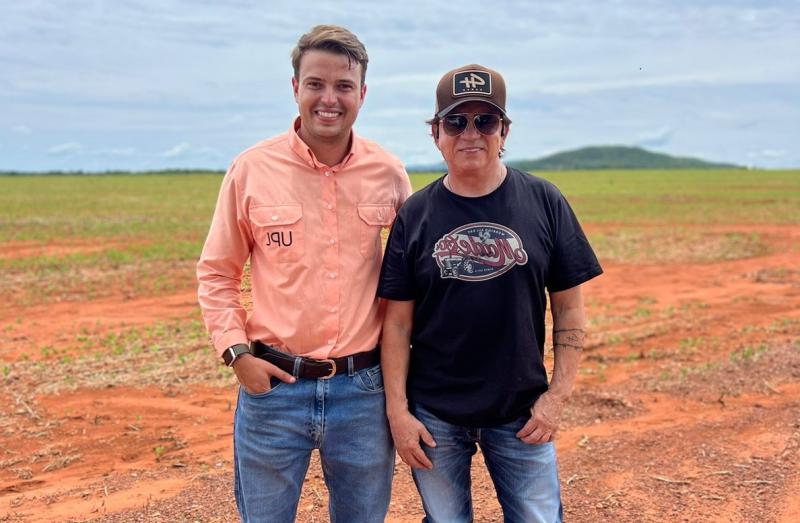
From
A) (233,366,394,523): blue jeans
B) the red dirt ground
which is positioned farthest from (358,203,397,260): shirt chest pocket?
the red dirt ground

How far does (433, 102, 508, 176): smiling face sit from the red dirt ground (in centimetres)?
233

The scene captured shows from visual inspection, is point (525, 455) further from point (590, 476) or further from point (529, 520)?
point (590, 476)

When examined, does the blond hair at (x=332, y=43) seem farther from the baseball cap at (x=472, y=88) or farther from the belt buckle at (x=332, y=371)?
the belt buckle at (x=332, y=371)

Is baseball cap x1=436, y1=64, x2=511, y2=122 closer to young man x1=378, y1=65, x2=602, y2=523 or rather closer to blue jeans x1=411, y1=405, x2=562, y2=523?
young man x1=378, y1=65, x2=602, y2=523

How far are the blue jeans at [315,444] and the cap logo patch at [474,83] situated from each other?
1.05 meters

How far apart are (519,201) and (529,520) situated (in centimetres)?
114

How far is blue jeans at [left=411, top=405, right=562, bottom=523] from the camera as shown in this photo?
272cm

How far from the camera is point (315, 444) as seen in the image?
2.76 meters

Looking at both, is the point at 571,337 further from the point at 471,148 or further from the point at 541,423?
the point at 471,148

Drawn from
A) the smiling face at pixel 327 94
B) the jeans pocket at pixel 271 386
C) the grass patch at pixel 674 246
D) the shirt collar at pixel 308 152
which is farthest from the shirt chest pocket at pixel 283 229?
the grass patch at pixel 674 246

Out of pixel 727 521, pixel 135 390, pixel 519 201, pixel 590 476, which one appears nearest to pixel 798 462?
pixel 727 521

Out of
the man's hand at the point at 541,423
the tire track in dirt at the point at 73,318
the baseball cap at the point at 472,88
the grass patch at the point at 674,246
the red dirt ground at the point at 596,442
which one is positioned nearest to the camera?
the baseball cap at the point at 472,88

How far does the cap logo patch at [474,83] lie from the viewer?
2.59m

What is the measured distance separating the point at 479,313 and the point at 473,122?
26.0 inches
